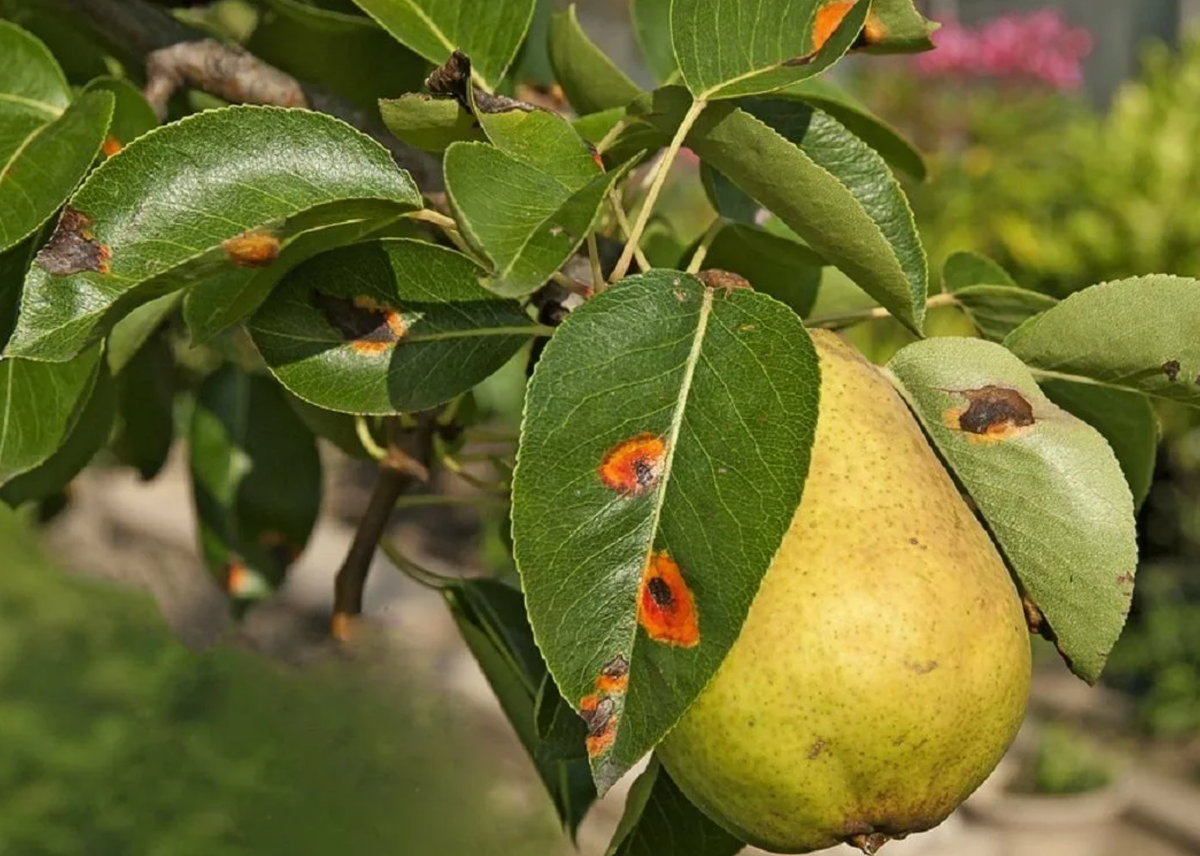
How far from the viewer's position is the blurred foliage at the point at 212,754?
1.55m

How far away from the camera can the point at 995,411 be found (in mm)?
625

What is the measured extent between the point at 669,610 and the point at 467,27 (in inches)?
14.1

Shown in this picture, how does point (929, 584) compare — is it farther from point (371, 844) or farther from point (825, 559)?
point (371, 844)

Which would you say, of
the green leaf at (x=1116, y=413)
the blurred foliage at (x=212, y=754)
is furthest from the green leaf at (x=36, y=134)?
the blurred foliage at (x=212, y=754)

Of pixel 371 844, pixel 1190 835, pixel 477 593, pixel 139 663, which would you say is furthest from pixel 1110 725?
pixel 477 593

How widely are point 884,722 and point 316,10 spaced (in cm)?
49

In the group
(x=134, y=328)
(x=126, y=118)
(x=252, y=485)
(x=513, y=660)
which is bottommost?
(x=252, y=485)

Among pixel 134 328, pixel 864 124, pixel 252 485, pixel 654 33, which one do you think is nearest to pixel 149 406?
pixel 252 485

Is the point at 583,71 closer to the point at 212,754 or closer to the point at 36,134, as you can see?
the point at 36,134

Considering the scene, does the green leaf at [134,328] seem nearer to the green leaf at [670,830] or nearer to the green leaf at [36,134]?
the green leaf at [36,134]

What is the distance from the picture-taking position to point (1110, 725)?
11.0 ft

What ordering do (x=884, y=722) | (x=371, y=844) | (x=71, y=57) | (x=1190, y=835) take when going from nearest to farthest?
(x=884, y=722), (x=71, y=57), (x=371, y=844), (x=1190, y=835)

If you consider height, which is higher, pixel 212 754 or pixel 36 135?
pixel 36 135

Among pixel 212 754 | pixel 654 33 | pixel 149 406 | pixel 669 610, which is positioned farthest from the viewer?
pixel 212 754
